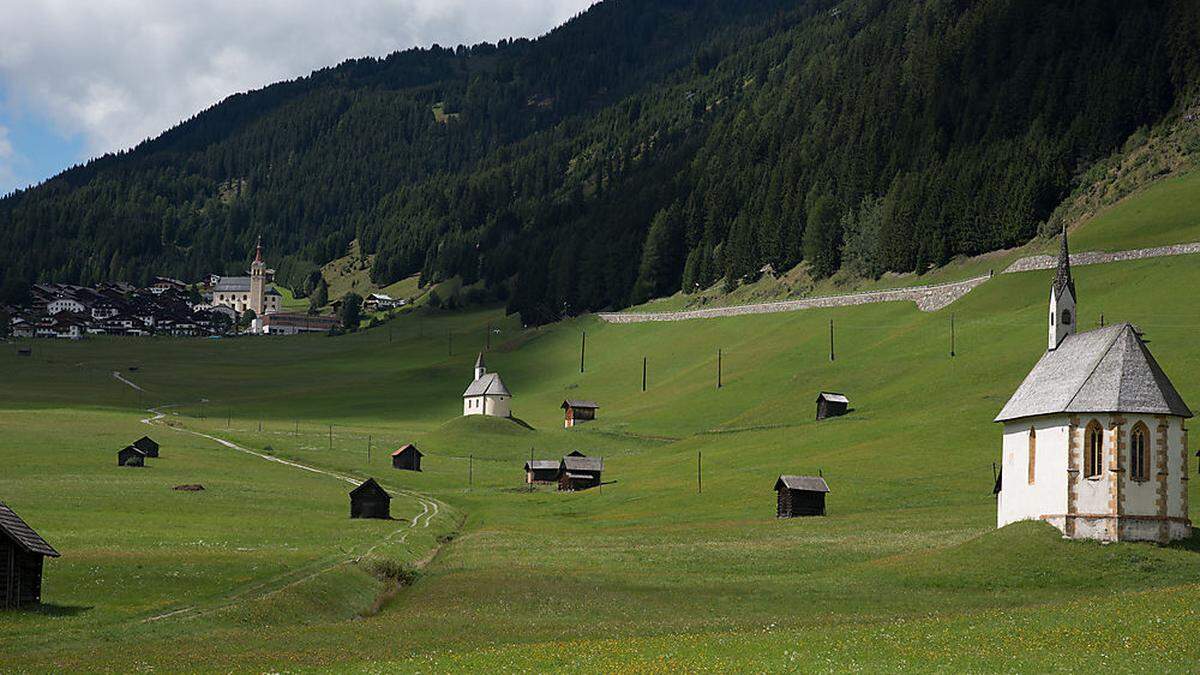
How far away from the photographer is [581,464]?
400 feet

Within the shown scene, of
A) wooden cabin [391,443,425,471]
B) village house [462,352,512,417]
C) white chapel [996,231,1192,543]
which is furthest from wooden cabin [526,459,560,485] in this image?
white chapel [996,231,1192,543]

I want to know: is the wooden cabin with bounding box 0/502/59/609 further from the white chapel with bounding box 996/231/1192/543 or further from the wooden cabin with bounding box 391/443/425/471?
the wooden cabin with bounding box 391/443/425/471

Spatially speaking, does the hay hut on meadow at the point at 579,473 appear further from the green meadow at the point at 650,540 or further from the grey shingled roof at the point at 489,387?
the grey shingled roof at the point at 489,387

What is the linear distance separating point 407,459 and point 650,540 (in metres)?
60.0

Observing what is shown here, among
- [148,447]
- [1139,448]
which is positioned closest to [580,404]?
[148,447]

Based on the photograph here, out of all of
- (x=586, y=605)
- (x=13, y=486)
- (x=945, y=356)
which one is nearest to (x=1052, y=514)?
(x=586, y=605)

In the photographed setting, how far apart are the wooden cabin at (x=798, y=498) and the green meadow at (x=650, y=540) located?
4.41 ft

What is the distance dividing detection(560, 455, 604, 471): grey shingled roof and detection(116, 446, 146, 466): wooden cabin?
36483 mm

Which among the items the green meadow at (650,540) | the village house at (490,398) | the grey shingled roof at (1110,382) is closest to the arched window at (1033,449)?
the grey shingled roof at (1110,382)

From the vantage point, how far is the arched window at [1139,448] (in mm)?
57406

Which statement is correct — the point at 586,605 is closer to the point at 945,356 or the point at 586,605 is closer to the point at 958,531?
the point at 958,531

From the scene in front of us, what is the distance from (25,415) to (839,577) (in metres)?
123

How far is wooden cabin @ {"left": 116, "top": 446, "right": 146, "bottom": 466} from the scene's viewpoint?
113 metres

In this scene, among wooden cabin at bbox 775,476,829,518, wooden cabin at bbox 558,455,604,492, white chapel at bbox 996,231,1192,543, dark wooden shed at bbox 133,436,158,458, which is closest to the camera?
white chapel at bbox 996,231,1192,543
